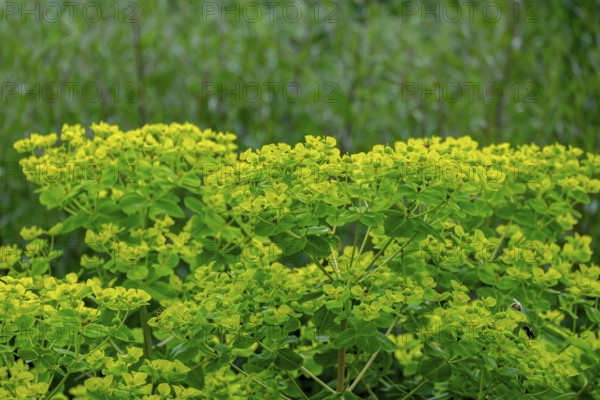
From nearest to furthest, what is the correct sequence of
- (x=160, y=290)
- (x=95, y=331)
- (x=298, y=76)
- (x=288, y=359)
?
(x=95, y=331)
(x=288, y=359)
(x=160, y=290)
(x=298, y=76)

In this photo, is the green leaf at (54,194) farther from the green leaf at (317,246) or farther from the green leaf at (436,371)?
the green leaf at (436,371)

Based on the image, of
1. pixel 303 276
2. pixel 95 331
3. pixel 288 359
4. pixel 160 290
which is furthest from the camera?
pixel 160 290

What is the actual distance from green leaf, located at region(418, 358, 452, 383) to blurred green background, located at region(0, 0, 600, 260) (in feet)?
7.37

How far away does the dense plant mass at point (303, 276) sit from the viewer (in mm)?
1996

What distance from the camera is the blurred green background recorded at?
437 cm

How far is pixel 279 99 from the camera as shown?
4633 mm

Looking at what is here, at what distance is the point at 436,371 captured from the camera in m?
2.12

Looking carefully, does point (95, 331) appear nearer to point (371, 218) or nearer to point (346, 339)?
point (346, 339)

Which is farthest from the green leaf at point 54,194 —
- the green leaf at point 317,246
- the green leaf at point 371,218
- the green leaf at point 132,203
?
the green leaf at point 371,218

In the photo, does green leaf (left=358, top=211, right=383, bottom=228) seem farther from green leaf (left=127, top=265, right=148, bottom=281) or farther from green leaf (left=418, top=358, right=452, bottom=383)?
green leaf (left=127, top=265, right=148, bottom=281)

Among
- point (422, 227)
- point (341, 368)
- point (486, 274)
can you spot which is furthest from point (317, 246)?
point (486, 274)

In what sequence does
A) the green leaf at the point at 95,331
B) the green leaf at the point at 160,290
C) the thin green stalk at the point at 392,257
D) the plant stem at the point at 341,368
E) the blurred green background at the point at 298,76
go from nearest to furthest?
the green leaf at the point at 95,331 < the thin green stalk at the point at 392,257 < the plant stem at the point at 341,368 < the green leaf at the point at 160,290 < the blurred green background at the point at 298,76

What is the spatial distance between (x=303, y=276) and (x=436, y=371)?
40 centimetres

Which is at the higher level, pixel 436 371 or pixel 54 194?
pixel 54 194
